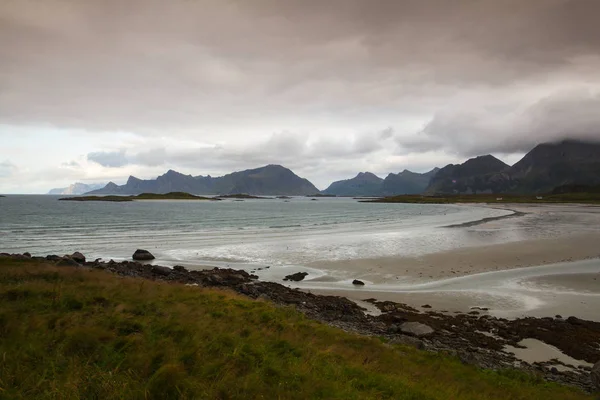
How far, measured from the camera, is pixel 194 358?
8.88 metres

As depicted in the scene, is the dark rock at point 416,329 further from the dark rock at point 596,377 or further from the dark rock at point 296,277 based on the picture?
the dark rock at point 296,277

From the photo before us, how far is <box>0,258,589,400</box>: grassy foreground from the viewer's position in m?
7.26

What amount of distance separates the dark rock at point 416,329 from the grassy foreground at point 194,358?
423 cm

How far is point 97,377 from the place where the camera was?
7.29 meters

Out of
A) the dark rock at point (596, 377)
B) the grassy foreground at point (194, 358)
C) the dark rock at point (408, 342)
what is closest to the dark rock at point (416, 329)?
the dark rock at point (408, 342)

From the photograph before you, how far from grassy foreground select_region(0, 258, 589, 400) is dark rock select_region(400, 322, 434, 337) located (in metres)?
4.23

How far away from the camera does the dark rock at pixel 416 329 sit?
754 inches

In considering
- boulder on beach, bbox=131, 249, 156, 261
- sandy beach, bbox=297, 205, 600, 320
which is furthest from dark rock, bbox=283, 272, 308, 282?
boulder on beach, bbox=131, 249, 156, 261

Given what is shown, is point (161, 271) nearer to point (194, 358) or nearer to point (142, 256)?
point (142, 256)

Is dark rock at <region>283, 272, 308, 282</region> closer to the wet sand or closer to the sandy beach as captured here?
the sandy beach

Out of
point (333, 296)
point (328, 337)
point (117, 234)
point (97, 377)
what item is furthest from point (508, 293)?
point (117, 234)

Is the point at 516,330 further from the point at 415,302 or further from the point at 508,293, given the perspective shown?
the point at 508,293

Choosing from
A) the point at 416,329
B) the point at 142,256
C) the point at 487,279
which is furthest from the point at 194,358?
the point at 142,256

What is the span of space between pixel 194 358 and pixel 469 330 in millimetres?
18036
